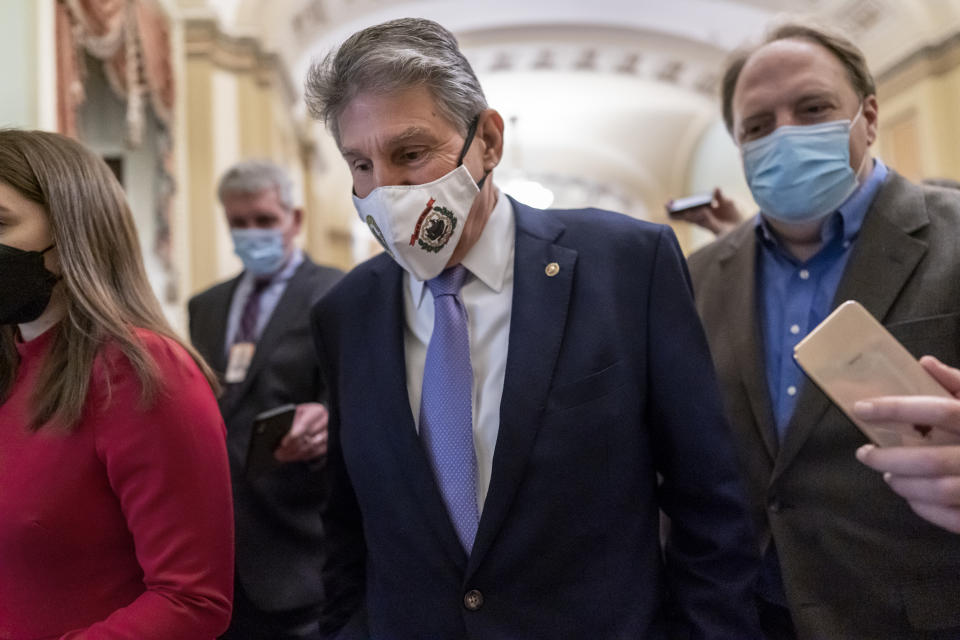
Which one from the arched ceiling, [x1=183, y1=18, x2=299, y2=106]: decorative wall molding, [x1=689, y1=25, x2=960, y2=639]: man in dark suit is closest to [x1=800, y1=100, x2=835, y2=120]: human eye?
[x1=689, y1=25, x2=960, y2=639]: man in dark suit

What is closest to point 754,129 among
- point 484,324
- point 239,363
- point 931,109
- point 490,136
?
point 490,136

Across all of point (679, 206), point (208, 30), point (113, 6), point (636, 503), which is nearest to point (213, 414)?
point (636, 503)

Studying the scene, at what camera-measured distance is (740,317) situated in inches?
83.8

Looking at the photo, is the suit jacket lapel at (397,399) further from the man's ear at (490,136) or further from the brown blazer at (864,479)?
the brown blazer at (864,479)

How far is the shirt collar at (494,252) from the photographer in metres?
1.70

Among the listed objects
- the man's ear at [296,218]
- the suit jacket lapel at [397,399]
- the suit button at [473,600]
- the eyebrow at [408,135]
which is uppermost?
the eyebrow at [408,135]

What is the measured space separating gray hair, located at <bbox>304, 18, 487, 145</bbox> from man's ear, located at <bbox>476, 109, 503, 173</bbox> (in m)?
0.02

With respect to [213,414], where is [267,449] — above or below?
below

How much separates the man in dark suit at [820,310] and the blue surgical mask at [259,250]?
6.05 feet

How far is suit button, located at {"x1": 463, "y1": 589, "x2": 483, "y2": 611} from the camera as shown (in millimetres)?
1516

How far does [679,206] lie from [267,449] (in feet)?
5.13

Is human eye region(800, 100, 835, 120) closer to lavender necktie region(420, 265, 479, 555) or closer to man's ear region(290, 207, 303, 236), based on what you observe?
lavender necktie region(420, 265, 479, 555)

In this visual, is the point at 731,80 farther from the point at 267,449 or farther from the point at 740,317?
the point at 267,449

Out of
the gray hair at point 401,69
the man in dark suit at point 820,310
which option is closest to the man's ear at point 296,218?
the man in dark suit at point 820,310
